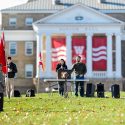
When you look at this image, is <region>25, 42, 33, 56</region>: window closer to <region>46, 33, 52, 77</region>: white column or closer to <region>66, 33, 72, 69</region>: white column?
<region>46, 33, 52, 77</region>: white column

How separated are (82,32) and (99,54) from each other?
11.5 ft

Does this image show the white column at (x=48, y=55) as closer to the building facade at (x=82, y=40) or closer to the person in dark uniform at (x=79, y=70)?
the building facade at (x=82, y=40)

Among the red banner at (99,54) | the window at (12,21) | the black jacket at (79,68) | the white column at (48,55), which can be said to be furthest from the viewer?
the window at (12,21)

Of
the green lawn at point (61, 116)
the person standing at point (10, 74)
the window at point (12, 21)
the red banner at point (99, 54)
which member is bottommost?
the green lawn at point (61, 116)

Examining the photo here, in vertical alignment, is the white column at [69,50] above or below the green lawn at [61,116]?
above

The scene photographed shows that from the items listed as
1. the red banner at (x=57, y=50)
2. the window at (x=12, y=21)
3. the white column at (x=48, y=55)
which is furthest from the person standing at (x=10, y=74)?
the window at (x=12, y=21)

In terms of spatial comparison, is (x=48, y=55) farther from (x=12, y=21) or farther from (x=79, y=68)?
(x=79, y=68)

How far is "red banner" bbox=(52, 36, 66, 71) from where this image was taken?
203 feet

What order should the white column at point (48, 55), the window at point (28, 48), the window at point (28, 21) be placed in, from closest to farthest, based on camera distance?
1. the white column at point (48, 55)
2. the window at point (28, 48)
3. the window at point (28, 21)

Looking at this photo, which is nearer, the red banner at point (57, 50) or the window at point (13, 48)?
the red banner at point (57, 50)

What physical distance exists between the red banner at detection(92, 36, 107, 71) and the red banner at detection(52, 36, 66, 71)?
331cm

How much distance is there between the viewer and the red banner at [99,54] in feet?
204

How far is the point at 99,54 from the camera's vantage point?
62.5 meters

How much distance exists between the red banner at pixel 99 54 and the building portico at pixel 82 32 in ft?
1.03
